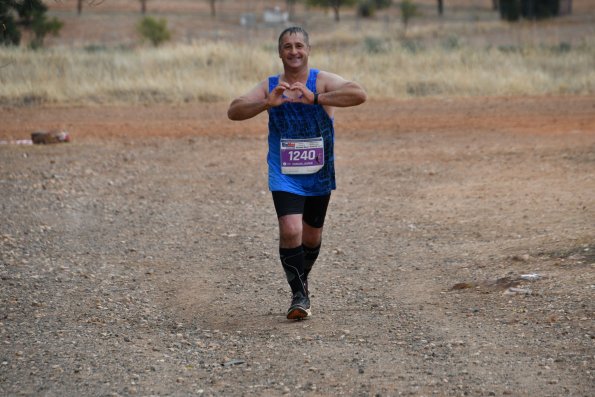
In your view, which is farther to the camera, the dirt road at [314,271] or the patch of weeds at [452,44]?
the patch of weeds at [452,44]

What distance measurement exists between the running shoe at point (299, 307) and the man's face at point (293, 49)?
1569 millimetres

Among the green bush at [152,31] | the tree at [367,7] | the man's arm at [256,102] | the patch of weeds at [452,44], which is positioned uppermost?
the man's arm at [256,102]

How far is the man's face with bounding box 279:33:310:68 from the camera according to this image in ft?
23.7

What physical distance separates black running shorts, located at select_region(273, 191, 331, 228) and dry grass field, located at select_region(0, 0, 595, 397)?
70 centimetres

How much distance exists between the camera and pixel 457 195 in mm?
13102

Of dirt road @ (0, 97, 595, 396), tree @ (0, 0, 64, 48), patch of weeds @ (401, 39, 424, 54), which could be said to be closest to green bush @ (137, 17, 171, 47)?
tree @ (0, 0, 64, 48)

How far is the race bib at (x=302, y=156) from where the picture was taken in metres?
7.24

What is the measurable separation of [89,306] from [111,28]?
5287 centimetres

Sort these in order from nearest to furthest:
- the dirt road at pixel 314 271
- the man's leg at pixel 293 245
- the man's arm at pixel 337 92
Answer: the dirt road at pixel 314 271 → the man's arm at pixel 337 92 → the man's leg at pixel 293 245

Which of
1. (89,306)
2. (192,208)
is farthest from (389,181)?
(89,306)

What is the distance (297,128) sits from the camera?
7.27m

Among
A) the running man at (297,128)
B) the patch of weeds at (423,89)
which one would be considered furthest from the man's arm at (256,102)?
the patch of weeds at (423,89)

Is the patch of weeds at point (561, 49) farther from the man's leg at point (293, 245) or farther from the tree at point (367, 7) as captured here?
the tree at point (367, 7)

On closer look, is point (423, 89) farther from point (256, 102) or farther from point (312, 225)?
point (256, 102)
